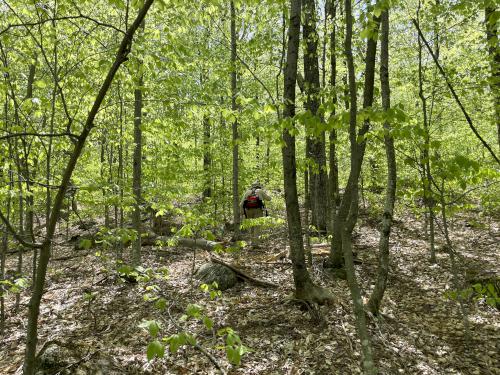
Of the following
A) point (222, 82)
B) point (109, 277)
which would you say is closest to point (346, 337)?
point (109, 277)

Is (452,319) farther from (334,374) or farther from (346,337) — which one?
(334,374)

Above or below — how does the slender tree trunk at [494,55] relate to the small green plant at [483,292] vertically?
above

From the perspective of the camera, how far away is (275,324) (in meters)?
5.77

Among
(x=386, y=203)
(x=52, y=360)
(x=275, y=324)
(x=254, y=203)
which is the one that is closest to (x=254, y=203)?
(x=254, y=203)

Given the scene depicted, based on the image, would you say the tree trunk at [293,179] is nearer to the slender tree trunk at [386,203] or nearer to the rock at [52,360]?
the slender tree trunk at [386,203]

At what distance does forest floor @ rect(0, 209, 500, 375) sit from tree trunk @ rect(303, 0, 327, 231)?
2.35 m

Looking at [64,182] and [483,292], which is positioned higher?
[64,182]

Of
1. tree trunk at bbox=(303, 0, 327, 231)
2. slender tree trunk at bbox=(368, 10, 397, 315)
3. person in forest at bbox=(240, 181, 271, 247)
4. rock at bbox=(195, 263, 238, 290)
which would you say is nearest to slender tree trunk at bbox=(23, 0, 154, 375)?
tree trunk at bbox=(303, 0, 327, 231)

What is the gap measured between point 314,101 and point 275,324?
18.7ft

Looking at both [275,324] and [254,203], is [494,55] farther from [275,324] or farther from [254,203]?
[254,203]

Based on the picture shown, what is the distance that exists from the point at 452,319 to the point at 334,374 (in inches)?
118

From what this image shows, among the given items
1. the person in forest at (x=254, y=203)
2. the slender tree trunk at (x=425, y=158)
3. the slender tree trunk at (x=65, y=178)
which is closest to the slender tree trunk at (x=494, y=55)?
the slender tree trunk at (x=425, y=158)

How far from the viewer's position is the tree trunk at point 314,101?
22.1 ft

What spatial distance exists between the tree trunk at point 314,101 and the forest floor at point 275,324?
235 centimetres
